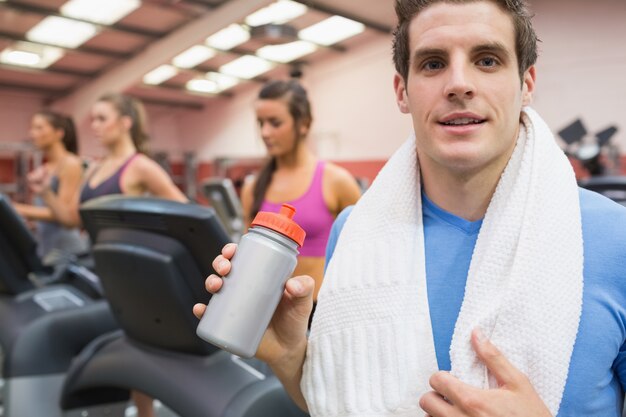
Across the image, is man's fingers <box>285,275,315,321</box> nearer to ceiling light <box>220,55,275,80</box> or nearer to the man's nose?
the man's nose

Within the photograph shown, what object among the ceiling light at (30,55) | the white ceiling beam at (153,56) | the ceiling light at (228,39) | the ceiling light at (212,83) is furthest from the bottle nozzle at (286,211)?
the ceiling light at (212,83)

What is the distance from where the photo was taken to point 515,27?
96cm

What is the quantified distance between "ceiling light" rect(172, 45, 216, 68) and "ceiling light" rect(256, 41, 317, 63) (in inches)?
35.2

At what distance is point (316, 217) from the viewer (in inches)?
84.4

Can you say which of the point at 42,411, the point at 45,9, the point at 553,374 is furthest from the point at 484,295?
the point at 45,9

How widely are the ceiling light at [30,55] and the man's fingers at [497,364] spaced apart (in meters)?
9.98

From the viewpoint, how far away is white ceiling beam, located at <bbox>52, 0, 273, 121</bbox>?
650cm

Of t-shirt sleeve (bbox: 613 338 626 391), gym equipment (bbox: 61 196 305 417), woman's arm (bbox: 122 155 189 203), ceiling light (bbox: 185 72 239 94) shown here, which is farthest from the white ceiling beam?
t-shirt sleeve (bbox: 613 338 626 391)

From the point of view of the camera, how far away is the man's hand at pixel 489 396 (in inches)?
29.7

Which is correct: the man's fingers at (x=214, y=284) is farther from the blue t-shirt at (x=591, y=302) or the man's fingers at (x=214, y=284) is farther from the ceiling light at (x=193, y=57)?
the ceiling light at (x=193, y=57)

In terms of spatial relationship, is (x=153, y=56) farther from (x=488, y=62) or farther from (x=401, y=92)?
(x=488, y=62)

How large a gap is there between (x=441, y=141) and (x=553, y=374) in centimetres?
38

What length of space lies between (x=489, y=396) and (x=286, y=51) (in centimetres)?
1037

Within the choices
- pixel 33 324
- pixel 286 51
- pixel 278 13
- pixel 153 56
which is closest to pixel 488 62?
pixel 33 324
